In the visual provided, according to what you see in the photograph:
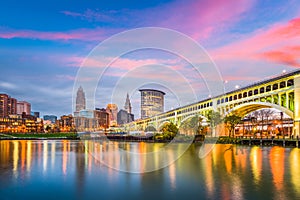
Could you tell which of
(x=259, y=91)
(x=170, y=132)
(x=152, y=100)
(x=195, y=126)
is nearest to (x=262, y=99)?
(x=259, y=91)

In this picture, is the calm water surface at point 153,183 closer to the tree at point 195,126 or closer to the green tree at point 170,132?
the green tree at point 170,132

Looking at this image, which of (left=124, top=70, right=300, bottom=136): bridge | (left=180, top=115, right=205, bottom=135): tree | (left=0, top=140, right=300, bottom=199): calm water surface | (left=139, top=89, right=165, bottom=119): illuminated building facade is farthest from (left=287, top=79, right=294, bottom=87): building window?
(left=139, top=89, right=165, bottom=119): illuminated building facade

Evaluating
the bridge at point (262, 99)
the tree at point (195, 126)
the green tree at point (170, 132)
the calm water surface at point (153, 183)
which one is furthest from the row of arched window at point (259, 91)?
the calm water surface at point (153, 183)

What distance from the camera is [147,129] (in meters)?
164

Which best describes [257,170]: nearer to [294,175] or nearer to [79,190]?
[294,175]

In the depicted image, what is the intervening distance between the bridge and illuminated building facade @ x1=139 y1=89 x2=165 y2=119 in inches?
462

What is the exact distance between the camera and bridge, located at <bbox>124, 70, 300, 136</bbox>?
68600 millimetres

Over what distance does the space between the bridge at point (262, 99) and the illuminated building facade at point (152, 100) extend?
11.7m

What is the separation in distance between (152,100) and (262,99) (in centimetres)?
6459

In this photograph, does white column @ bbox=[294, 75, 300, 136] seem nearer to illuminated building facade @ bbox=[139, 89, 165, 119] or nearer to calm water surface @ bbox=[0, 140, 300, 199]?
calm water surface @ bbox=[0, 140, 300, 199]

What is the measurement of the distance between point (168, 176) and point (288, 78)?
57250 millimetres

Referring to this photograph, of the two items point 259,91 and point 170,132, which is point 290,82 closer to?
point 259,91

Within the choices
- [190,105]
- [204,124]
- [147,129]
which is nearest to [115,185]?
[204,124]

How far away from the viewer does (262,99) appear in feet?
272
